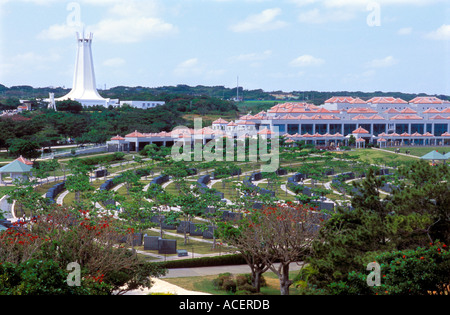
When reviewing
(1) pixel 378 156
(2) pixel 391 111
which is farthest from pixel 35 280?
(2) pixel 391 111

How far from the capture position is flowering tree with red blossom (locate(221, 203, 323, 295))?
1038 centimetres

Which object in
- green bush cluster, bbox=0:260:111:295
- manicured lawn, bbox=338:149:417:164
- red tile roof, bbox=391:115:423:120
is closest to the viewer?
green bush cluster, bbox=0:260:111:295

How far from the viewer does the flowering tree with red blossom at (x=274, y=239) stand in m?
10.4

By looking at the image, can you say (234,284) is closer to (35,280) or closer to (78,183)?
(35,280)

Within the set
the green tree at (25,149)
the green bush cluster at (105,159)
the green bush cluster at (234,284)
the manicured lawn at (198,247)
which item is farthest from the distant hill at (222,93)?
the green bush cluster at (234,284)

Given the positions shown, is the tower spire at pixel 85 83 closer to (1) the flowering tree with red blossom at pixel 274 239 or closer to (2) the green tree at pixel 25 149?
(2) the green tree at pixel 25 149

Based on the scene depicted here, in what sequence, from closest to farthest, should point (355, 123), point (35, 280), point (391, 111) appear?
point (35, 280) < point (355, 123) < point (391, 111)

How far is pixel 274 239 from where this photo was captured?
34.7 feet

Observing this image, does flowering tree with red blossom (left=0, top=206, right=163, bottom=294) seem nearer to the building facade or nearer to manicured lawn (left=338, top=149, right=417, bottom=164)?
manicured lawn (left=338, top=149, right=417, bottom=164)

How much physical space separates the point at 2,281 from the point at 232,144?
91.9 ft

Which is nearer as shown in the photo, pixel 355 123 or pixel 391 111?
pixel 355 123

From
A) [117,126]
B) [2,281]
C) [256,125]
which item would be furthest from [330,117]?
[2,281]

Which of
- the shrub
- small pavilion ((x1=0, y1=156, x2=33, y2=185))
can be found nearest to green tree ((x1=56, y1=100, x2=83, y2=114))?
small pavilion ((x1=0, y1=156, x2=33, y2=185))

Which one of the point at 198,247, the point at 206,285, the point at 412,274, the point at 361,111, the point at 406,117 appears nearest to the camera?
the point at 412,274
